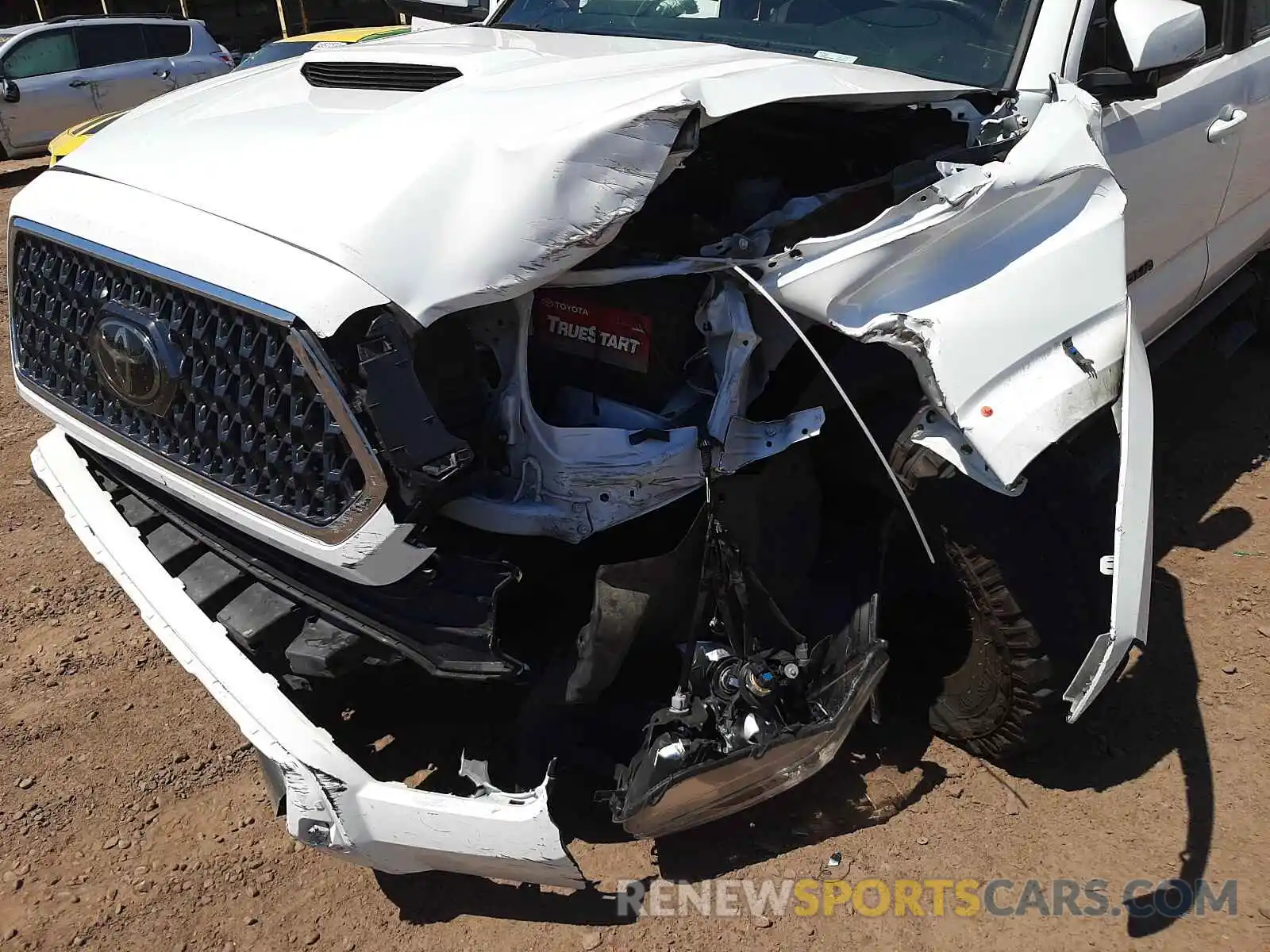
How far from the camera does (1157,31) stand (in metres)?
2.67

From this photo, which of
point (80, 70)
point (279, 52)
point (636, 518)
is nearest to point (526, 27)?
point (636, 518)

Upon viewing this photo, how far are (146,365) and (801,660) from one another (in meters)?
1.55

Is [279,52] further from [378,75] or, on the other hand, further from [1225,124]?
[1225,124]

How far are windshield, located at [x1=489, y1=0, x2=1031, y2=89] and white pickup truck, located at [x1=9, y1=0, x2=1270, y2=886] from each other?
3.2 inches

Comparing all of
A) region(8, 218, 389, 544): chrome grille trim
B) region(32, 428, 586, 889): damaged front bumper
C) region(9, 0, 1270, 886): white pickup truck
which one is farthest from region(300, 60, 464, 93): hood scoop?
region(32, 428, 586, 889): damaged front bumper

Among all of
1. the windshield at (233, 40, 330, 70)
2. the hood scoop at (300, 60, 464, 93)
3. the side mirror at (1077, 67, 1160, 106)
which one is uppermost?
the hood scoop at (300, 60, 464, 93)

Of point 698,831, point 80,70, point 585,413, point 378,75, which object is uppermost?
point 378,75

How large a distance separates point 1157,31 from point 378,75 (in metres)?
1.98

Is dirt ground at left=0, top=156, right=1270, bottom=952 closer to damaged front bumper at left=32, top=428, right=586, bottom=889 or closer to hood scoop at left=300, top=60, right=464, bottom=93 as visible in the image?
damaged front bumper at left=32, top=428, right=586, bottom=889

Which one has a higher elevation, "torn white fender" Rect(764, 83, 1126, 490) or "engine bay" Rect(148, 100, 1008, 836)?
"torn white fender" Rect(764, 83, 1126, 490)

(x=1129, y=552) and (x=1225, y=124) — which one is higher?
(x=1225, y=124)

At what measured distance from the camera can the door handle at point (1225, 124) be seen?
3.42 m

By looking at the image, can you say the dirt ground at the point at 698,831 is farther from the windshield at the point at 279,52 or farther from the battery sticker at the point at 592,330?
the windshield at the point at 279,52

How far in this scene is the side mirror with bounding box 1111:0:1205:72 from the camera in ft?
8.74
